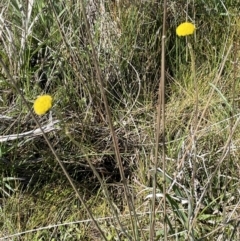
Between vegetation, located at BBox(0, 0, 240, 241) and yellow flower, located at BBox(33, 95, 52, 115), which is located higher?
yellow flower, located at BBox(33, 95, 52, 115)

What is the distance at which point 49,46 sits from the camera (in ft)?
6.05

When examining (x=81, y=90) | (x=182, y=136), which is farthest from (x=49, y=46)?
(x=182, y=136)

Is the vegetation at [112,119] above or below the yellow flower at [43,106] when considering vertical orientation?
below

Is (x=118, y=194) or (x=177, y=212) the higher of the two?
(x=177, y=212)

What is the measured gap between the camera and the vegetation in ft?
4.68

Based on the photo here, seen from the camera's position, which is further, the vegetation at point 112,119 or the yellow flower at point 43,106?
the vegetation at point 112,119

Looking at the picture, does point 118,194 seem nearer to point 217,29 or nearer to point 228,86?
point 228,86

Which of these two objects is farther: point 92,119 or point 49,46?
point 49,46

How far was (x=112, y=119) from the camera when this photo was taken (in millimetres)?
1715

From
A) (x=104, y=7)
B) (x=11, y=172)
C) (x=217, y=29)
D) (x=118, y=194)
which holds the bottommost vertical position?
(x=118, y=194)

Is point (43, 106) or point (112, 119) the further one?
point (112, 119)

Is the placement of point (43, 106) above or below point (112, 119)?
above

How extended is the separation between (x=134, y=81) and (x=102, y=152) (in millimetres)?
315

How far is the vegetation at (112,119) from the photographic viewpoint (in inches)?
56.2
